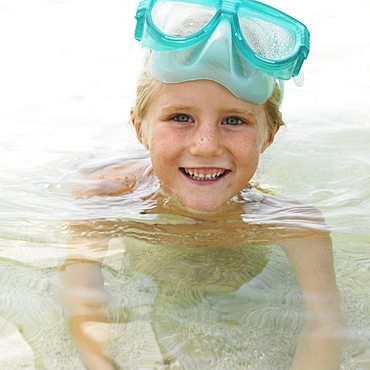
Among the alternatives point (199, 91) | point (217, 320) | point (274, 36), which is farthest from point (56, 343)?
point (274, 36)

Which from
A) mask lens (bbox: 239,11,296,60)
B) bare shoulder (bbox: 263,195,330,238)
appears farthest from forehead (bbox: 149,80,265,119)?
bare shoulder (bbox: 263,195,330,238)

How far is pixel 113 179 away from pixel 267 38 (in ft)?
5.24

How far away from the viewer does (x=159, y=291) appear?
7.66ft

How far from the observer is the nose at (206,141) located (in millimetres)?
2615

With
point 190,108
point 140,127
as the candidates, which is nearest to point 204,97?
point 190,108

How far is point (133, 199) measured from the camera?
3441 mm

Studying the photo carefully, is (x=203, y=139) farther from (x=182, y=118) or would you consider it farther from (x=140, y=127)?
(x=140, y=127)

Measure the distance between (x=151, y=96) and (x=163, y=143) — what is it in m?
0.31

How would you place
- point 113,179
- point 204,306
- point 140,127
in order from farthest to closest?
point 113,179, point 140,127, point 204,306

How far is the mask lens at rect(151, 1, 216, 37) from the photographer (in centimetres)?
277

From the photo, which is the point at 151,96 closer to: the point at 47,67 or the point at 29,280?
the point at 29,280

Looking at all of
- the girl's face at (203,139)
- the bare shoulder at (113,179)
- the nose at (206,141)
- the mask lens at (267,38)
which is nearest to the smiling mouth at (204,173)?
the girl's face at (203,139)

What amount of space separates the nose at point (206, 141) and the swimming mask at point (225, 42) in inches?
9.4

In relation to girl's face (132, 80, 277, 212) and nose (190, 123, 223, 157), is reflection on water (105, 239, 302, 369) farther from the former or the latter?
nose (190, 123, 223, 157)
